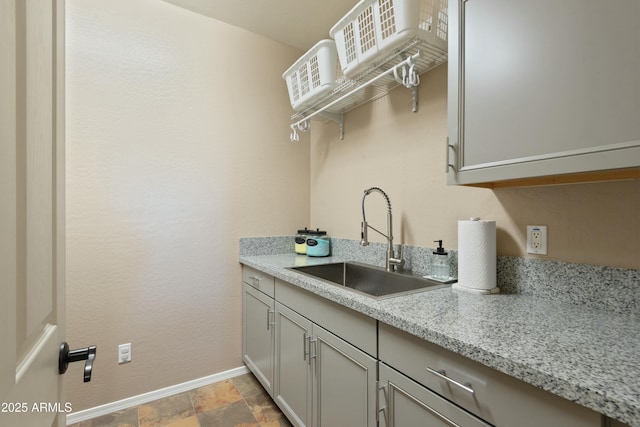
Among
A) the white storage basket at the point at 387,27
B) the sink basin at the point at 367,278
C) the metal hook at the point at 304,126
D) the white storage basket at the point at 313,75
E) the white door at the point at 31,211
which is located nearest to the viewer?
the white door at the point at 31,211

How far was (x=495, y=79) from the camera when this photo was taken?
0.99 metres

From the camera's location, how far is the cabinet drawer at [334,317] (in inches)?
42.4

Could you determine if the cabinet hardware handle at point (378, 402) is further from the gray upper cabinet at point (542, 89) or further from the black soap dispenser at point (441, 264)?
the gray upper cabinet at point (542, 89)

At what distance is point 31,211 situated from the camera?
49 cm

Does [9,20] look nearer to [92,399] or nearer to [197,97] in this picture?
[197,97]

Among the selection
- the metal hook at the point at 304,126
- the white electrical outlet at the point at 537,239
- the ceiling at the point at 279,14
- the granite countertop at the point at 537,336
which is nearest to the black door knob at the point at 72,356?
the granite countertop at the point at 537,336

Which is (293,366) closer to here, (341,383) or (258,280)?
(341,383)

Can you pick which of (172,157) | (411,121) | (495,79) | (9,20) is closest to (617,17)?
(495,79)

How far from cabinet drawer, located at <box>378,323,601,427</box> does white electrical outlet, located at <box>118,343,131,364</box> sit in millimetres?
1674

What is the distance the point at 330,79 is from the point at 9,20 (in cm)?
160

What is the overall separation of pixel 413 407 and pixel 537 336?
0.42 meters

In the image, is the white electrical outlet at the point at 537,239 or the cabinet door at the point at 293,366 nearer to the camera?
the white electrical outlet at the point at 537,239

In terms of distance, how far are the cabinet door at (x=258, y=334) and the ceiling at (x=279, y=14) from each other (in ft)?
6.32

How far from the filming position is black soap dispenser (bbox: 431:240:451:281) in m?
1.43
